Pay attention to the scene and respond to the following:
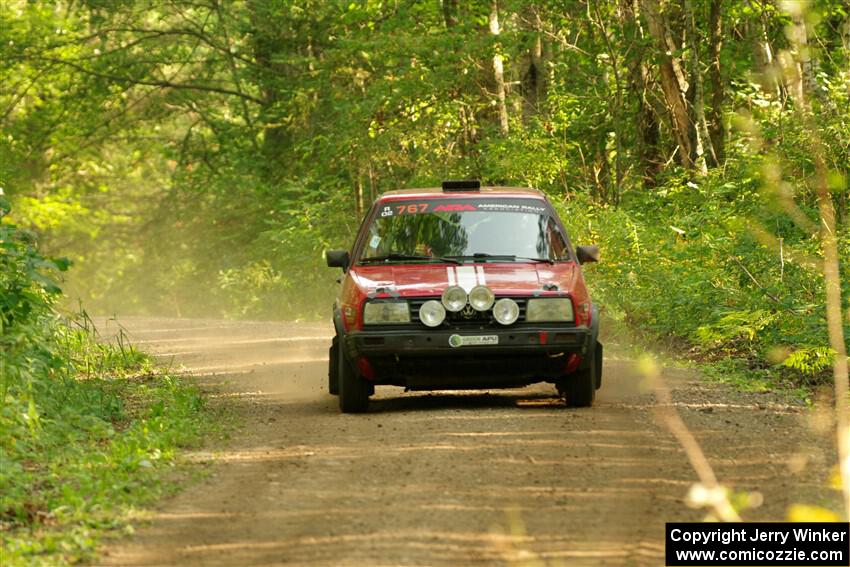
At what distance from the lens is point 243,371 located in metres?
16.0

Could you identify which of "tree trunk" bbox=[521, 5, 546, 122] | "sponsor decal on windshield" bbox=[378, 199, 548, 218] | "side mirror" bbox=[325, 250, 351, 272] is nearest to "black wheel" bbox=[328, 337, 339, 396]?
"side mirror" bbox=[325, 250, 351, 272]

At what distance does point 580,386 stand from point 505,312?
97cm

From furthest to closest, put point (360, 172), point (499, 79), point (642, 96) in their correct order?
1. point (360, 172)
2. point (499, 79)
3. point (642, 96)

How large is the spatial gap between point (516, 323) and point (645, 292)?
701 centimetres

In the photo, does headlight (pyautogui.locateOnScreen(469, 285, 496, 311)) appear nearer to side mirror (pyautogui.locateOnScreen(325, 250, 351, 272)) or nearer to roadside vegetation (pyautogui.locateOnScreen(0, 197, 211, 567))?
side mirror (pyautogui.locateOnScreen(325, 250, 351, 272))

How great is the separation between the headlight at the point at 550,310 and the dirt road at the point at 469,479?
744 millimetres

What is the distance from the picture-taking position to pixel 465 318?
10930mm

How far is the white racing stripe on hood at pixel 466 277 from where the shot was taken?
1101 centimetres

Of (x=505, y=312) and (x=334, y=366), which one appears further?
(x=334, y=366)

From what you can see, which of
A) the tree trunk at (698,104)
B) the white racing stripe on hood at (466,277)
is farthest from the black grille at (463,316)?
the tree trunk at (698,104)

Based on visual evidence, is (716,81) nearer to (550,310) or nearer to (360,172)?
(360,172)

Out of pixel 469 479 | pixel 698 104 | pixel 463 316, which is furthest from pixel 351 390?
pixel 698 104

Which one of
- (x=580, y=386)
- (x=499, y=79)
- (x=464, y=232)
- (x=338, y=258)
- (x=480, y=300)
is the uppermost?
(x=499, y=79)

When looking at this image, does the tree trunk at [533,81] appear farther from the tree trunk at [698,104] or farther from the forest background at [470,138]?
the tree trunk at [698,104]
